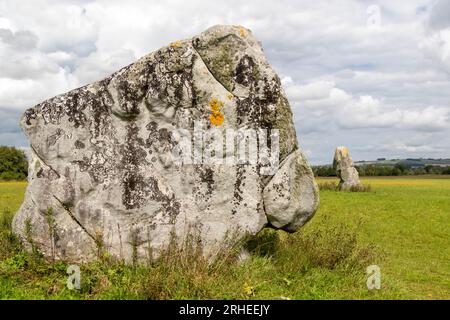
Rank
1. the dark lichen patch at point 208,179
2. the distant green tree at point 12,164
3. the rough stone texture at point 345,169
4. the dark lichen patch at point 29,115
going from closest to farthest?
the dark lichen patch at point 208,179, the dark lichen patch at point 29,115, the rough stone texture at point 345,169, the distant green tree at point 12,164

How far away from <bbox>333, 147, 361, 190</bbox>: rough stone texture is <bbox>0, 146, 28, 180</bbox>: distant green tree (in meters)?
59.8

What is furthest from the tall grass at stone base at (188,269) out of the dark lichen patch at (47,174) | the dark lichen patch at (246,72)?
the dark lichen patch at (246,72)

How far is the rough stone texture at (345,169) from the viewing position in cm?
3681

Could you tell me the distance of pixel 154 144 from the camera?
33.3ft

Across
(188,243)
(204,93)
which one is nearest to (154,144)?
(204,93)

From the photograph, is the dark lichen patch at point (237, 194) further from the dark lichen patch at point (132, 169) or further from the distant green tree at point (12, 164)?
the distant green tree at point (12, 164)

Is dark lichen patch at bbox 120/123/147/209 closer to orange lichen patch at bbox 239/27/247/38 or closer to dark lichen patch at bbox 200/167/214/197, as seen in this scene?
dark lichen patch at bbox 200/167/214/197

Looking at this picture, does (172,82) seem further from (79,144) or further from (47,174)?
(47,174)

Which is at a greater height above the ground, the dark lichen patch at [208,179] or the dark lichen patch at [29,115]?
the dark lichen patch at [29,115]

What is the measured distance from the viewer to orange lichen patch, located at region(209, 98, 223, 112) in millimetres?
10109

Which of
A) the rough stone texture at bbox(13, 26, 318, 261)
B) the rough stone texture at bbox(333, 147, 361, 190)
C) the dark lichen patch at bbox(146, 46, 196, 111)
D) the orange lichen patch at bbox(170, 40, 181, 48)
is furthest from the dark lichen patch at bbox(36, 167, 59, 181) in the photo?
the rough stone texture at bbox(333, 147, 361, 190)

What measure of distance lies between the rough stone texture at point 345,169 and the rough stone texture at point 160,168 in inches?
1074
